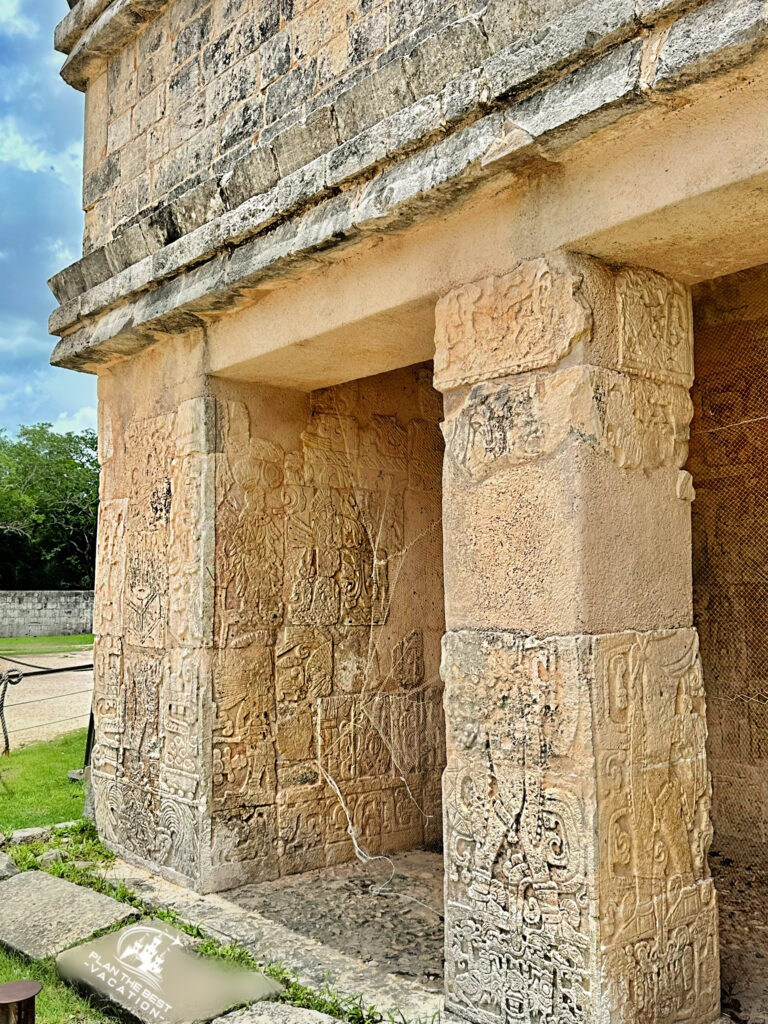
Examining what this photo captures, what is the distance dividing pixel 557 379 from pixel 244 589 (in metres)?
2.14

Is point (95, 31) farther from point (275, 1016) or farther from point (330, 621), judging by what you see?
point (275, 1016)

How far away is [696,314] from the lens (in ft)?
15.3

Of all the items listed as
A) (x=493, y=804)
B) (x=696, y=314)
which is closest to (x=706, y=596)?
(x=696, y=314)

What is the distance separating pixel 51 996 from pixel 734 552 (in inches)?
139

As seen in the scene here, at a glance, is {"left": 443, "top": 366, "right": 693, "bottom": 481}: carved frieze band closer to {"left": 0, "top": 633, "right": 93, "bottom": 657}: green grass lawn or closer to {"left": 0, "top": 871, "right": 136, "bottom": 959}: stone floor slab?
{"left": 0, "top": 871, "right": 136, "bottom": 959}: stone floor slab

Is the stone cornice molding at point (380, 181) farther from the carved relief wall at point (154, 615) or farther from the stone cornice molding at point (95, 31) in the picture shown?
the stone cornice molding at point (95, 31)

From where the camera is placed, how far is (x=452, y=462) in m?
3.08

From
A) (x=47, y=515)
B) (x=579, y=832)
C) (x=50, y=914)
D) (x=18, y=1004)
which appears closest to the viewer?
(x=18, y=1004)

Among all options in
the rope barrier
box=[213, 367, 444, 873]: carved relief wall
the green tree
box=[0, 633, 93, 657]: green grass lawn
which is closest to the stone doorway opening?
box=[213, 367, 444, 873]: carved relief wall

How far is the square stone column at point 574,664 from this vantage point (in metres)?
2.67

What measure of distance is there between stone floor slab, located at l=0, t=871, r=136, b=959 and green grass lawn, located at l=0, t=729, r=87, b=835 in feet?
4.50

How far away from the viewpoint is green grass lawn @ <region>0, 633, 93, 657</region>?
1611 cm

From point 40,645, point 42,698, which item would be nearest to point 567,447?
point 42,698

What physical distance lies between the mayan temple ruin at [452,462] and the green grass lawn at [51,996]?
2.61 feet
